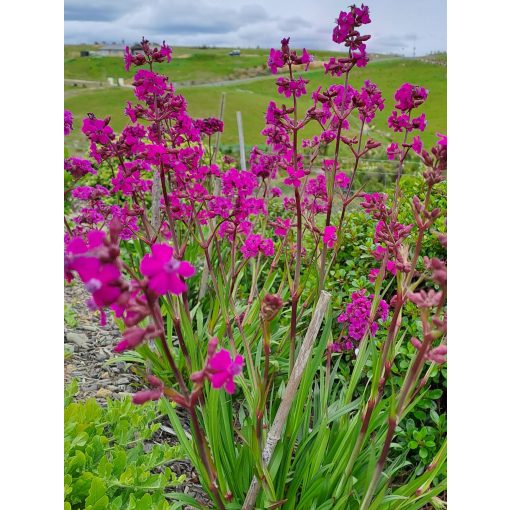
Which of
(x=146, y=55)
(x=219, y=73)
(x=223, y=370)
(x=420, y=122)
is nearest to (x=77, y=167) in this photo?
(x=146, y=55)

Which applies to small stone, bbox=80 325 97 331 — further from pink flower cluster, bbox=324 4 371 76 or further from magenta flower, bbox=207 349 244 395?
magenta flower, bbox=207 349 244 395

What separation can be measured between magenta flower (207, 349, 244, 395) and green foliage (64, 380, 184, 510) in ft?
2.21

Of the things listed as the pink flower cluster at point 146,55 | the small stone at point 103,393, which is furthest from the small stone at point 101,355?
the pink flower cluster at point 146,55

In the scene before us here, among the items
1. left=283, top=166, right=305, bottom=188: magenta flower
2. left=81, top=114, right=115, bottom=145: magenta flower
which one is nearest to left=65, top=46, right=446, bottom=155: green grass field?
left=81, top=114, right=115, bottom=145: magenta flower

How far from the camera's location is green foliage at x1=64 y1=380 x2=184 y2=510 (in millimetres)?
1293

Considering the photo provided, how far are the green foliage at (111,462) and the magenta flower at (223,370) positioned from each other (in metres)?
0.67

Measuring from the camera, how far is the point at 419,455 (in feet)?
6.17

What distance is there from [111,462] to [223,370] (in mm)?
862

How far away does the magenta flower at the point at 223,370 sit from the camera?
726 millimetres

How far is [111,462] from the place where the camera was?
1.44 meters

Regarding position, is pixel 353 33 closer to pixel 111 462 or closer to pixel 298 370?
pixel 298 370
